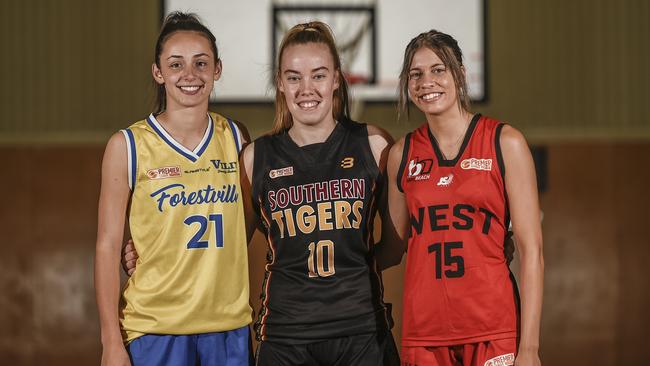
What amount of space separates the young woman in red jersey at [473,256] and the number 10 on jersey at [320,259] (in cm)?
22

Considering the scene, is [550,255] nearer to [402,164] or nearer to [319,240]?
[402,164]

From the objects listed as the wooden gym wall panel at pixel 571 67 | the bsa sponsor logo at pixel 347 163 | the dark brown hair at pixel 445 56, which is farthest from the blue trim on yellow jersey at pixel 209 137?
the wooden gym wall panel at pixel 571 67

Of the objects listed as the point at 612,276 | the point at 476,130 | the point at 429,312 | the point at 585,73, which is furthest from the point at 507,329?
the point at 585,73

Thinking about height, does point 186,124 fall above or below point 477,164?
above

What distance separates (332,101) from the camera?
2.43m

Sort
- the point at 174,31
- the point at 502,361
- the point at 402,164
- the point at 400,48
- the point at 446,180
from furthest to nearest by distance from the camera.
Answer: the point at 400,48 → the point at 174,31 → the point at 402,164 → the point at 446,180 → the point at 502,361

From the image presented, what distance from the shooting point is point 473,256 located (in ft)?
6.81

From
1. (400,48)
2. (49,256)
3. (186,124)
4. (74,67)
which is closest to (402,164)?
(186,124)

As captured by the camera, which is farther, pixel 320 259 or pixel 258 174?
pixel 258 174

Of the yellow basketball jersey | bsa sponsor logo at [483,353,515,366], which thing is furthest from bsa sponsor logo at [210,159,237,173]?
bsa sponsor logo at [483,353,515,366]

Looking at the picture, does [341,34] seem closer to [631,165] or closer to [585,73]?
[585,73]

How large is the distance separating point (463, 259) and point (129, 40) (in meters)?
4.48

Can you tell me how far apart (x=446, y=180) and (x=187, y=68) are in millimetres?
837

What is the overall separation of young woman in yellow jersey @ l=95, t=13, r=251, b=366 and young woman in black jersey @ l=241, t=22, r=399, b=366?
0.33 ft
